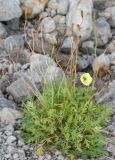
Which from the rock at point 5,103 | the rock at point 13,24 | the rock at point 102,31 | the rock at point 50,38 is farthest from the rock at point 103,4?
the rock at point 5,103

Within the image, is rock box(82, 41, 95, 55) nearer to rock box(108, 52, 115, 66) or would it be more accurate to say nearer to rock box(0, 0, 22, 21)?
rock box(108, 52, 115, 66)

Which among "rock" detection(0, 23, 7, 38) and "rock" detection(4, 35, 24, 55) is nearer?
"rock" detection(4, 35, 24, 55)

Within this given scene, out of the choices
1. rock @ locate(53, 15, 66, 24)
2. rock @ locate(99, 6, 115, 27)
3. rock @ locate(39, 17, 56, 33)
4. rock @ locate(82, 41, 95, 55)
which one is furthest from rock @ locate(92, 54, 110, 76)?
rock @ locate(99, 6, 115, 27)

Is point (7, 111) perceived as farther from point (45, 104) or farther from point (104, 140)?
point (104, 140)

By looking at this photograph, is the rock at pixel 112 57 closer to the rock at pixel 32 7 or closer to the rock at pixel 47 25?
the rock at pixel 47 25

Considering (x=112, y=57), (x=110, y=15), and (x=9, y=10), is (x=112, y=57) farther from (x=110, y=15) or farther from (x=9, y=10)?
(x=9, y=10)

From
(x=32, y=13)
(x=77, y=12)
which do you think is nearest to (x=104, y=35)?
(x=77, y=12)
